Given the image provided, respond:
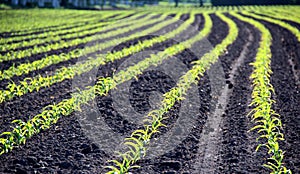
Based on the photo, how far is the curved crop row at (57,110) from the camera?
222 inches

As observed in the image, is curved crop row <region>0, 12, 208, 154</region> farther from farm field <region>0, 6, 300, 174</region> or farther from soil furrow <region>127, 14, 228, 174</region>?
soil furrow <region>127, 14, 228, 174</region>

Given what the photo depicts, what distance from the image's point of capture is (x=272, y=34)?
18.2m

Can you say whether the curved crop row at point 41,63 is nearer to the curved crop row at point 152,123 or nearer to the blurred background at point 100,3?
the curved crop row at point 152,123

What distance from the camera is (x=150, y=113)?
23.0 ft

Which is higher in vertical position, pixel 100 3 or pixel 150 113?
pixel 100 3

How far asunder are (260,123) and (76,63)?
578 centimetres

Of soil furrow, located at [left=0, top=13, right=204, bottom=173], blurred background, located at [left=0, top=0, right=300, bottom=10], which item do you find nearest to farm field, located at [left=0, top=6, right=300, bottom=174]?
soil furrow, located at [left=0, top=13, right=204, bottom=173]

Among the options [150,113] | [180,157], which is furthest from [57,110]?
[180,157]

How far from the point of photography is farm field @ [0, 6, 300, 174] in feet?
17.3

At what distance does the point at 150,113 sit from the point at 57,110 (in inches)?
55.3

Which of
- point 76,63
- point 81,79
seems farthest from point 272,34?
point 81,79

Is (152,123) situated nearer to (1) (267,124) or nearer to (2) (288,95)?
(1) (267,124)

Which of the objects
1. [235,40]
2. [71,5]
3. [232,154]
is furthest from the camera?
[71,5]

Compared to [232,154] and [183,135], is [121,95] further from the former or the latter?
[232,154]
